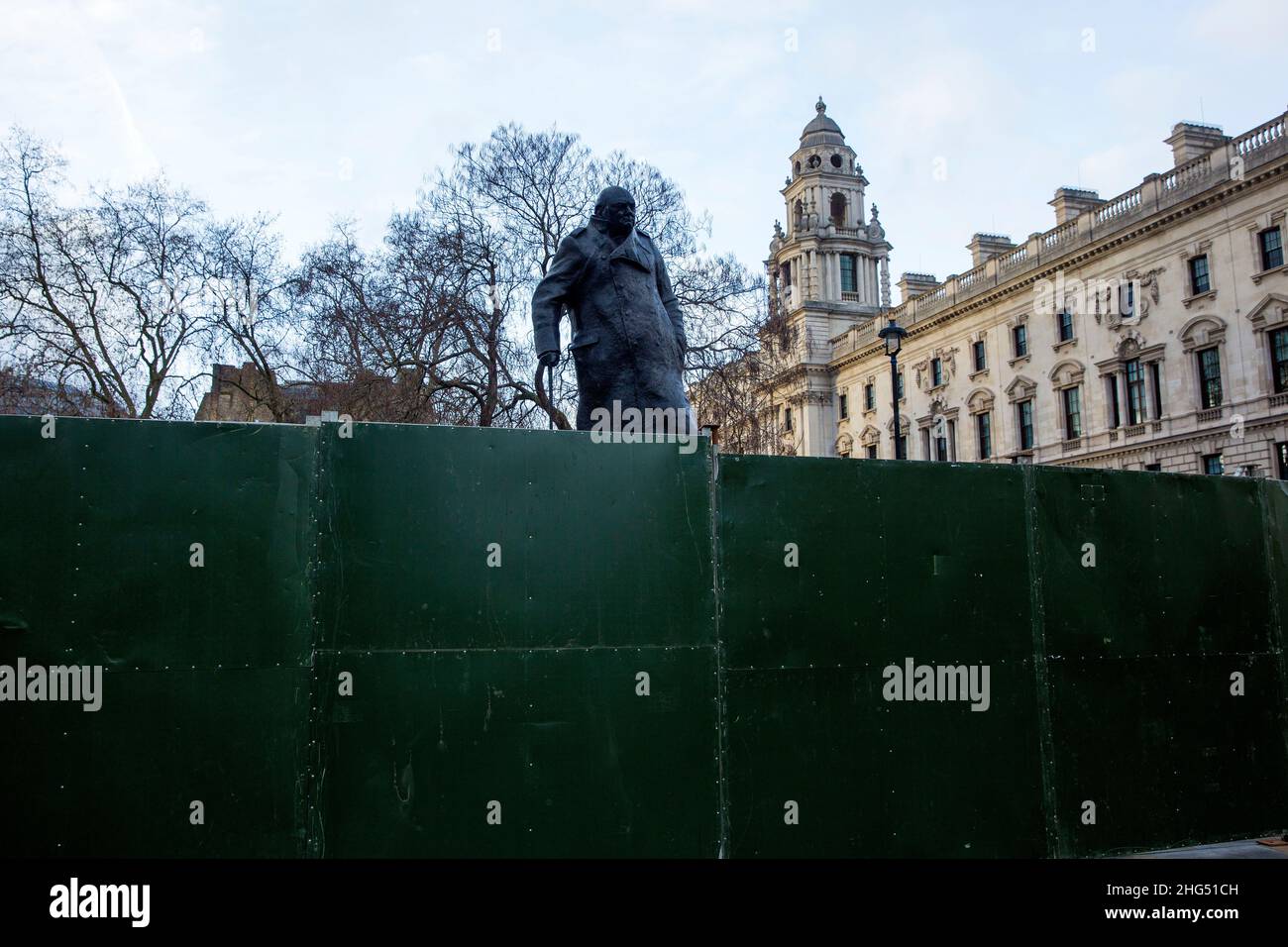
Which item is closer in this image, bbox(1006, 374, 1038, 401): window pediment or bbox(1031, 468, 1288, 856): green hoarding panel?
bbox(1031, 468, 1288, 856): green hoarding panel

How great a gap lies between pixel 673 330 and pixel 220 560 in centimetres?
347

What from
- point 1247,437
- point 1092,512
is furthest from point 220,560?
point 1247,437

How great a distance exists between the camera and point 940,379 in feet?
196

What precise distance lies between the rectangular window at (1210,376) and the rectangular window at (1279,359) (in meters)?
2.43

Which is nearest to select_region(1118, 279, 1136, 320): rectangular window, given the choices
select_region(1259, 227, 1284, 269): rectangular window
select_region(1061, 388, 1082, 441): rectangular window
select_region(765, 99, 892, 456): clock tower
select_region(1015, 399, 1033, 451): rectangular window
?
select_region(1061, 388, 1082, 441): rectangular window

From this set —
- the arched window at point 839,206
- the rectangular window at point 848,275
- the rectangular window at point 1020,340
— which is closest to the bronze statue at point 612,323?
the rectangular window at point 1020,340

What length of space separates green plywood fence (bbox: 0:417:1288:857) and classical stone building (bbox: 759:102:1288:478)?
25.8 meters

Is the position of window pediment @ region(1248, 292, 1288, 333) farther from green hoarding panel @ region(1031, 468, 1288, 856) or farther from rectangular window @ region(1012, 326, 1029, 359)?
green hoarding panel @ region(1031, 468, 1288, 856)

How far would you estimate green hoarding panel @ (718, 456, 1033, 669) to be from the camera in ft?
15.4

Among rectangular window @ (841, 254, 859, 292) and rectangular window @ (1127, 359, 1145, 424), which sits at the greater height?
rectangular window @ (841, 254, 859, 292)

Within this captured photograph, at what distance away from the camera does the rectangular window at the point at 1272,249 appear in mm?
37656

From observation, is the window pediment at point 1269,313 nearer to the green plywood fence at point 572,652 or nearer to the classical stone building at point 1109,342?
the classical stone building at point 1109,342
